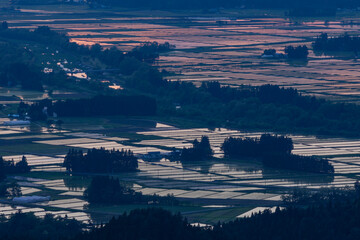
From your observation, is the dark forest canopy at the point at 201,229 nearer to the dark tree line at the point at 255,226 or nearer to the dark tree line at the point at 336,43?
the dark tree line at the point at 255,226

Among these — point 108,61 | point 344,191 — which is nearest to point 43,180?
point 344,191

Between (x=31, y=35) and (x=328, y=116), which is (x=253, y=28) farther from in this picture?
(x=328, y=116)

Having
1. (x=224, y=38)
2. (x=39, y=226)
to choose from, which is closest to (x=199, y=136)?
(x=39, y=226)

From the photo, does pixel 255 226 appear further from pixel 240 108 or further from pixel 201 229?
pixel 240 108

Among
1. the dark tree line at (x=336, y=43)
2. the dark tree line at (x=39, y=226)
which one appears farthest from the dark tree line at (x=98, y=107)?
the dark tree line at (x=336, y=43)

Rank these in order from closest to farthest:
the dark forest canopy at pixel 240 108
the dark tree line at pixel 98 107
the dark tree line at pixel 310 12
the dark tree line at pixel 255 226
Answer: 1. the dark tree line at pixel 255 226
2. the dark forest canopy at pixel 240 108
3. the dark tree line at pixel 98 107
4. the dark tree line at pixel 310 12
